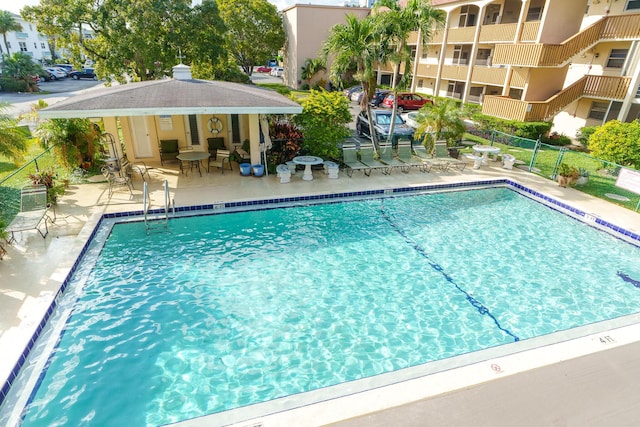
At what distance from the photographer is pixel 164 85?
40.7 ft

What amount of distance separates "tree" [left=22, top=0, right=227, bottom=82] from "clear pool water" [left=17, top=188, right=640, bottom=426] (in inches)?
559

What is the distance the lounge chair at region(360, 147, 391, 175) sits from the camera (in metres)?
13.8

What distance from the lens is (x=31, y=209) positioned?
8820mm

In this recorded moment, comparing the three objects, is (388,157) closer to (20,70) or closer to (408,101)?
(408,101)

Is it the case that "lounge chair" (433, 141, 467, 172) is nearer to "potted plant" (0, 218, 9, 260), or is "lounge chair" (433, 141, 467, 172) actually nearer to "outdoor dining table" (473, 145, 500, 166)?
"outdoor dining table" (473, 145, 500, 166)

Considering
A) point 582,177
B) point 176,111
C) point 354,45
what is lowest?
point 582,177

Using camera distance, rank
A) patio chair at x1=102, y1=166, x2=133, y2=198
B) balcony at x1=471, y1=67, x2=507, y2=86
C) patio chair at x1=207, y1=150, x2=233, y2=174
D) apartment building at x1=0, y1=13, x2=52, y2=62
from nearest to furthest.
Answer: patio chair at x1=102, y1=166, x2=133, y2=198 < patio chair at x1=207, y1=150, x2=233, y2=174 < balcony at x1=471, y1=67, x2=507, y2=86 < apartment building at x1=0, y1=13, x2=52, y2=62

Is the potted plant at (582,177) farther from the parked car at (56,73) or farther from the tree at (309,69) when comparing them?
→ the parked car at (56,73)

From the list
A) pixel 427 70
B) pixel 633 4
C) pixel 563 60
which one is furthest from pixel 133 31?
pixel 633 4

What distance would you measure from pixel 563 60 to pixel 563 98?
2.03 m

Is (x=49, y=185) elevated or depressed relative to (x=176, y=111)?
depressed

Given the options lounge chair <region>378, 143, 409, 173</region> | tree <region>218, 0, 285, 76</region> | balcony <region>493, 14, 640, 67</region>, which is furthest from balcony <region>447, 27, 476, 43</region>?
tree <region>218, 0, 285, 76</region>

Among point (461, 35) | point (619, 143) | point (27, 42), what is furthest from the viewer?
point (27, 42)

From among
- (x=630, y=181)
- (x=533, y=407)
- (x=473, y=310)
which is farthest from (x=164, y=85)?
(x=630, y=181)
